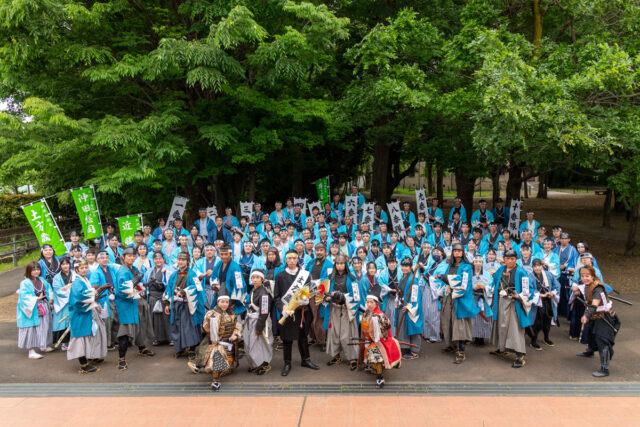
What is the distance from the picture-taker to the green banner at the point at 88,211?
11492mm

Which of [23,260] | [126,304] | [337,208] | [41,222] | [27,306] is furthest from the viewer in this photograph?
[23,260]

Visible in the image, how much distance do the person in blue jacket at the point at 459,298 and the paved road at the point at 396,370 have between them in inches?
15.0

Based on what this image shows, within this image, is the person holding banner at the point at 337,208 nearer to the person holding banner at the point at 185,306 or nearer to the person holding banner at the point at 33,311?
the person holding banner at the point at 185,306

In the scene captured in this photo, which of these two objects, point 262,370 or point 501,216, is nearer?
point 262,370

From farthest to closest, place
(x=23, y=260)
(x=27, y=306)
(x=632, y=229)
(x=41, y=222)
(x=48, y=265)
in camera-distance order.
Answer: (x=23, y=260), (x=632, y=229), (x=41, y=222), (x=48, y=265), (x=27, y=306)

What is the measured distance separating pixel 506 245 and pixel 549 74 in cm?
384

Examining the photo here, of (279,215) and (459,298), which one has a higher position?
(279,215)

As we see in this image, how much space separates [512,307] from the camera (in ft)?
23.6

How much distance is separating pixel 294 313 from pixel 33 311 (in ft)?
15.6

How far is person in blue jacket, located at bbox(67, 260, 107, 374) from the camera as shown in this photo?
6855mm

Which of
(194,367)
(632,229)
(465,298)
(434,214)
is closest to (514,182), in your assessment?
(632,229)

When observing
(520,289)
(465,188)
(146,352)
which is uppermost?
(465,188)
